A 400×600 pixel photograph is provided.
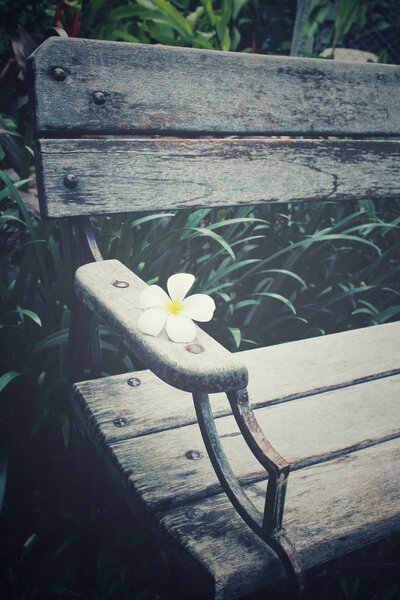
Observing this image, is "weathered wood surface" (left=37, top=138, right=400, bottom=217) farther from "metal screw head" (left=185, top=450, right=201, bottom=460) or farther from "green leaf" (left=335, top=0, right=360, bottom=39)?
"green leaf" (left=335, top=0, right=360, bottom=39)

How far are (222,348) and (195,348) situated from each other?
35 millimetres

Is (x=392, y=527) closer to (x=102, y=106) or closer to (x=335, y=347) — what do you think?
(x=335, y=347)

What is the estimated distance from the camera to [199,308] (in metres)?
0.75

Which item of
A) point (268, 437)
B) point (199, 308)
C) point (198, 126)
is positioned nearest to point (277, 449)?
point (268, 437)

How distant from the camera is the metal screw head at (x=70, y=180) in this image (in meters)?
0.96

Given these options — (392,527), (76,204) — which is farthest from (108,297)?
(392,527)

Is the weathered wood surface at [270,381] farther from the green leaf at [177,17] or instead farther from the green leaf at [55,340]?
the green leaf at [177,17]

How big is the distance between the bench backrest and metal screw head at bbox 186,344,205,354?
1.63 ft

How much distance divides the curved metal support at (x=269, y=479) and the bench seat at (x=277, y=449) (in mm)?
27

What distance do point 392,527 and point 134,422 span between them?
18.1 inches

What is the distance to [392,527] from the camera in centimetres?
74

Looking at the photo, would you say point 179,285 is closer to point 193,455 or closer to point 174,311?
point 174,311

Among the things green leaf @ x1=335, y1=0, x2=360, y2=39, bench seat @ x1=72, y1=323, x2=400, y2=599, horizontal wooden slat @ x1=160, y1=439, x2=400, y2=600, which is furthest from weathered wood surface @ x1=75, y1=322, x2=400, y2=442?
green leaf @ x1=335, y1=0, x2=360, y2=39

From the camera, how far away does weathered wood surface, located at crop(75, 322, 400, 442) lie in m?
0.89
